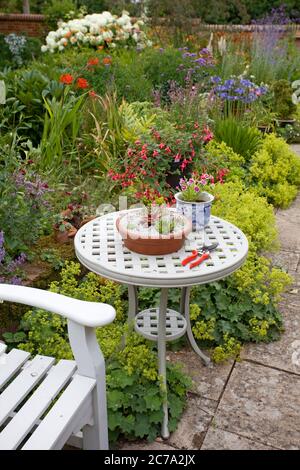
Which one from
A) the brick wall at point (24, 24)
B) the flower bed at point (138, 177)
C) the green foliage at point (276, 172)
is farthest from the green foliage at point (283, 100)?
the brick wall at point (24, 24)

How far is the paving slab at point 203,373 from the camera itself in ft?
8.61

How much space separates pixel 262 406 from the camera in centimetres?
252

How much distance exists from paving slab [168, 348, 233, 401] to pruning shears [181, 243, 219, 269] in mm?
673

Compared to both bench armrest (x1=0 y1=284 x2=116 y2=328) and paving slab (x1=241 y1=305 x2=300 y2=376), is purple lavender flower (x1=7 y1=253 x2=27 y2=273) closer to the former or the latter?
bench armrest (x1=0 y1=284 x2=116 y2=328)

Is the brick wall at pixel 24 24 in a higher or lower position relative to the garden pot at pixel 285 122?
higher

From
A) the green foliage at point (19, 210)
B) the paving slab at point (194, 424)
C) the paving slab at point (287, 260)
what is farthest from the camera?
the paving slab at point (287, 260)

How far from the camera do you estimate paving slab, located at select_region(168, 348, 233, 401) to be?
2.62m

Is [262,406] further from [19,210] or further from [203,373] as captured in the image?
[19,210]

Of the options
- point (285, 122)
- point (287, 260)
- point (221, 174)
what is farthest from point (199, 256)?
point (285, 122)

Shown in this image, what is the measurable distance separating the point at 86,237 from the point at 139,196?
1305mm

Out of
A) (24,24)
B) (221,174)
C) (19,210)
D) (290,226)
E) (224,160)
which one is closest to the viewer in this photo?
(19,210)

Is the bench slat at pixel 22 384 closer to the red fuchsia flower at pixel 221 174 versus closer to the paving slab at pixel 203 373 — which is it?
the paving slab at pixel 203 373

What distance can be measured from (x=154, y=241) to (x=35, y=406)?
0.88 metres
